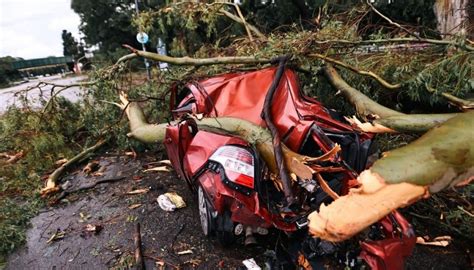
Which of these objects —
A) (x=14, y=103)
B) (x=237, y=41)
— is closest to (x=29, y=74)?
(x=14, y=103)

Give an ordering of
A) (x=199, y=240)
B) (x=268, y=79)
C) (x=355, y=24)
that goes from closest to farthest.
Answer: (x=199, y=240) → (x=268, y=79) → (x=355, y=24)

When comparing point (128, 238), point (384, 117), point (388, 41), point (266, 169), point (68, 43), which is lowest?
point (128, 238)

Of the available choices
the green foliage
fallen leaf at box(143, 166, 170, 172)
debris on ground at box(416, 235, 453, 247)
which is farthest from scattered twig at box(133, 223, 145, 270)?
the green foliage

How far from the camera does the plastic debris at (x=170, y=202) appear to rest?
340 centimetres

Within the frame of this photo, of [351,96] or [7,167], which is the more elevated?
[351,96]

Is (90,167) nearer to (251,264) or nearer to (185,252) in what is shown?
(185,252)

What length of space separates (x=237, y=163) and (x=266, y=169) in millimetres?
213

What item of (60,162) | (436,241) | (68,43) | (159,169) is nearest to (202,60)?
(159,169)

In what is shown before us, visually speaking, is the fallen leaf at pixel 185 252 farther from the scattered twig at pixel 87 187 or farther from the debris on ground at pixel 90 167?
the debris on ground at pixel 90 167

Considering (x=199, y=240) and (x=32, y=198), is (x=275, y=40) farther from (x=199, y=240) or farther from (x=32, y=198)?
(x=32, y=198)

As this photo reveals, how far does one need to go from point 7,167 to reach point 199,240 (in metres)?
3.39

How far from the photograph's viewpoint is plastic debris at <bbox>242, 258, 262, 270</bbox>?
2467 millimetres

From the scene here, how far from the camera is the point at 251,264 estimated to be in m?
2.51

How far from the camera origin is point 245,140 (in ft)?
8.45
